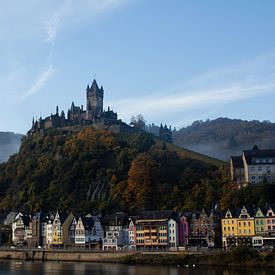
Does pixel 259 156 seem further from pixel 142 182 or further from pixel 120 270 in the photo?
pixel 120 270

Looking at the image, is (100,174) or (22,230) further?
(100,174)

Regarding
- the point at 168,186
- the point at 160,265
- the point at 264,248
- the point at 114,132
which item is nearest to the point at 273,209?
the point at 264,248

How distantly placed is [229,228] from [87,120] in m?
85.2

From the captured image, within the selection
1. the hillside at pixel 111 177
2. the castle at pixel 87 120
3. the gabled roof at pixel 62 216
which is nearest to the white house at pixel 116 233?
the hillside at pixel 111 177

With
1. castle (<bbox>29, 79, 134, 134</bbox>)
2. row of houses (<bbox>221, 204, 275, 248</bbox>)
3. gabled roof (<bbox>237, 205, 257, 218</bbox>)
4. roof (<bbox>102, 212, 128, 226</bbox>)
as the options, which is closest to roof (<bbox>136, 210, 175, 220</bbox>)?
roof (<bbox>102, 212, 128, 226</bbox>)

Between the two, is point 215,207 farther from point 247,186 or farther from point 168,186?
point 168,186

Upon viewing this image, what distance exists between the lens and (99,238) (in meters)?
92.3

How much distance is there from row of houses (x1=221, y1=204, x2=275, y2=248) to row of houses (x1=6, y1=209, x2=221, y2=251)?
3.41m

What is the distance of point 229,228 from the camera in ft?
259

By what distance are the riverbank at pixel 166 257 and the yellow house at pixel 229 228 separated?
10373 mm

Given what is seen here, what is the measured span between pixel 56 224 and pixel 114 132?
51.4 m

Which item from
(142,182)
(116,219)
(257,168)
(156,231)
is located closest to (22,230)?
(116,219)

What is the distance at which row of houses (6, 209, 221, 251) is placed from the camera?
82.8 meters

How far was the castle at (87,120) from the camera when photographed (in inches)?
5920
